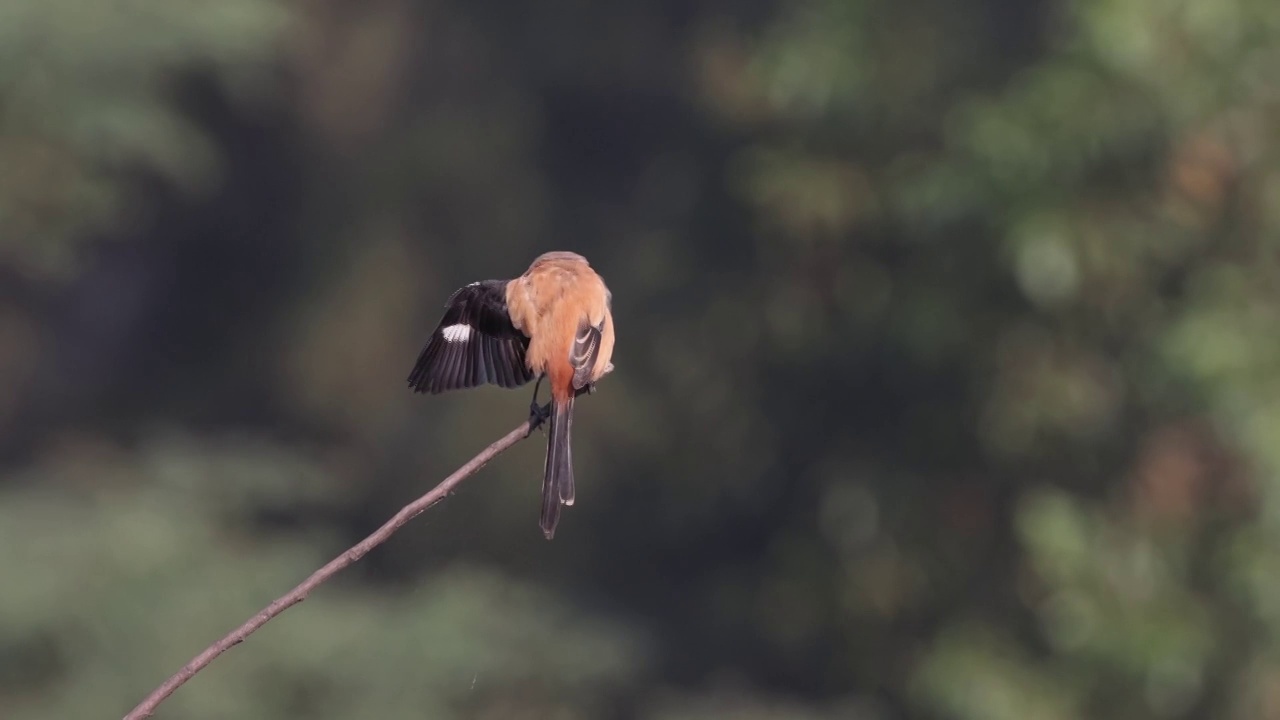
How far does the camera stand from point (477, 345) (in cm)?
469

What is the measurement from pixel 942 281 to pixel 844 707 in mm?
2892

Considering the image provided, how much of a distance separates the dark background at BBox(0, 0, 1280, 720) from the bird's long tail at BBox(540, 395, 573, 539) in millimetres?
5093

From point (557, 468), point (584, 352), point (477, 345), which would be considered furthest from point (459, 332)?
point (557, 468)

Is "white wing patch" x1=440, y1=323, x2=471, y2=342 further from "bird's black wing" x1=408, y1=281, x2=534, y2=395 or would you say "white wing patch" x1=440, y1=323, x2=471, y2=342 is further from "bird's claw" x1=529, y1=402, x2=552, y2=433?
"bird's claw" x1=529, y1=402, x2=552, y2=433

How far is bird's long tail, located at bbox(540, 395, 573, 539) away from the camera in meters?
3.82

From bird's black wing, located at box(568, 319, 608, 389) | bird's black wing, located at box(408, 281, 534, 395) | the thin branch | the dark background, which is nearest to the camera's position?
the thin branch

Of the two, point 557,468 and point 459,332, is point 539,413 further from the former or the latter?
point 459,332

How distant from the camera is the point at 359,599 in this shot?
12273mm

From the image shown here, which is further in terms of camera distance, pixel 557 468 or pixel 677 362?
pixel 677 362

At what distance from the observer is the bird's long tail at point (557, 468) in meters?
3.82

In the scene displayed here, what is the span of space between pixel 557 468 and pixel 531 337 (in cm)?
56

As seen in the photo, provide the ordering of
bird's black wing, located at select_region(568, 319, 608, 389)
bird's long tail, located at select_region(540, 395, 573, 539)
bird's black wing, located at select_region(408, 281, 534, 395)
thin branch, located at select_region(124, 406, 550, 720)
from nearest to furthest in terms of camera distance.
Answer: thin branch, located at select_region(124, 406, 550, 720)
bird's long tail, located at select_region(540, 395, 573, 539)
bird's black wing, located at select_region(568, 319, 608, 389)
bird's black wing, located at select_region(408, 281, 534, 395)

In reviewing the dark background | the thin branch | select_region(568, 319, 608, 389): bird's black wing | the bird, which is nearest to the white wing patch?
the bird

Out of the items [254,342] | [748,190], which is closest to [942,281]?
[748,190]
